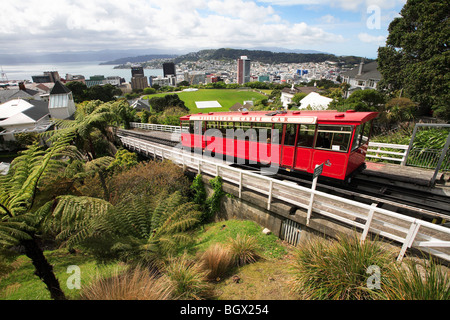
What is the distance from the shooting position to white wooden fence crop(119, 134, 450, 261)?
4328 mm

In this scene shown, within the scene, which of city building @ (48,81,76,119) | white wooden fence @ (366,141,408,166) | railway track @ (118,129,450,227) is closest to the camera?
railway track @ (118,129,450,227)

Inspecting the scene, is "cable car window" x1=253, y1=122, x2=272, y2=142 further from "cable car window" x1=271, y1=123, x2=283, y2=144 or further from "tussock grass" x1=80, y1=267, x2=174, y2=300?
"tussock grass" x1=80, y1=267, x2=174, y2=300

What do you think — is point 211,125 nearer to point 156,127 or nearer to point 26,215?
point 26,215

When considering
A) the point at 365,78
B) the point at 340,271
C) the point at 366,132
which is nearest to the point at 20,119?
the point at 366,132

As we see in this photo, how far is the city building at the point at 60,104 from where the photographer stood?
37656 mm

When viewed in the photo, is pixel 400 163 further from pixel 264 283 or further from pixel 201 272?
pixel 201 272

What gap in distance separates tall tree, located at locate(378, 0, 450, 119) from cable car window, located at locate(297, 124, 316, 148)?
18.5 metres

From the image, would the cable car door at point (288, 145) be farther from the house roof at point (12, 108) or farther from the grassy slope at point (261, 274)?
the house roof at point (12, 108)

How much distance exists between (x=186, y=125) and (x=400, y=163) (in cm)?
1226

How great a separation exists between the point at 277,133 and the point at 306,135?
3.94 ft

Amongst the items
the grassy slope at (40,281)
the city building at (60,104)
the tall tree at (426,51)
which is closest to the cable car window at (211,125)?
the grassy slope at (40,281)

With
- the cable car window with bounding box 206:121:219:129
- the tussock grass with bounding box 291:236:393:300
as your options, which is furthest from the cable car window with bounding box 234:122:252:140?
the tussock grass with bounding box 291:236:393:300

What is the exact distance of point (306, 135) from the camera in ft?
26.4
